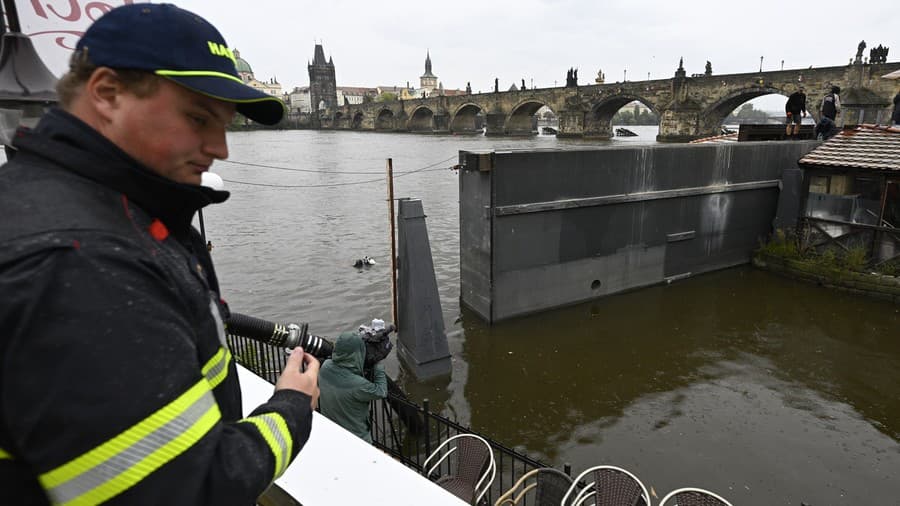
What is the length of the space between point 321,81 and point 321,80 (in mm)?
417

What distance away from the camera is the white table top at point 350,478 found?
8.72 ft

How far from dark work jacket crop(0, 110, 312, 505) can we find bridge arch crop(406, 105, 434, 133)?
3594 inches

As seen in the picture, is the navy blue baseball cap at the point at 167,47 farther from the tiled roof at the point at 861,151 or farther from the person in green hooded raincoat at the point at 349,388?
the tiled roof at the point at 861,151

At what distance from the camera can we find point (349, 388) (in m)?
5.22

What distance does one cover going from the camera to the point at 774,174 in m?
13.9

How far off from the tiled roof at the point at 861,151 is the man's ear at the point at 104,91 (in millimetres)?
14264

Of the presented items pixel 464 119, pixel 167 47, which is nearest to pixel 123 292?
pixel 167 47

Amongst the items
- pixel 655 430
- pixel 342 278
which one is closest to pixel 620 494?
pixel 655 430

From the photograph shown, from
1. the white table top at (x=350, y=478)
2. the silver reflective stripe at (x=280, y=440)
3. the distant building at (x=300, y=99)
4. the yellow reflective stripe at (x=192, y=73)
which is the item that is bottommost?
the white table top at (x=350, y=478)

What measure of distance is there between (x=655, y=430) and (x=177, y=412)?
24.3 ft

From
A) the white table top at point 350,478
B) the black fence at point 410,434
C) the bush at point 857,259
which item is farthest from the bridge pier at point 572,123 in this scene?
the white table top at point 350,478

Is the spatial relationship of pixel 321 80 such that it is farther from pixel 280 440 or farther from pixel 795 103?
pixel 280 440

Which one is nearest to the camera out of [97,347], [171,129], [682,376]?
[97,347]

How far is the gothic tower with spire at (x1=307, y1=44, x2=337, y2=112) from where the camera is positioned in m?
148
